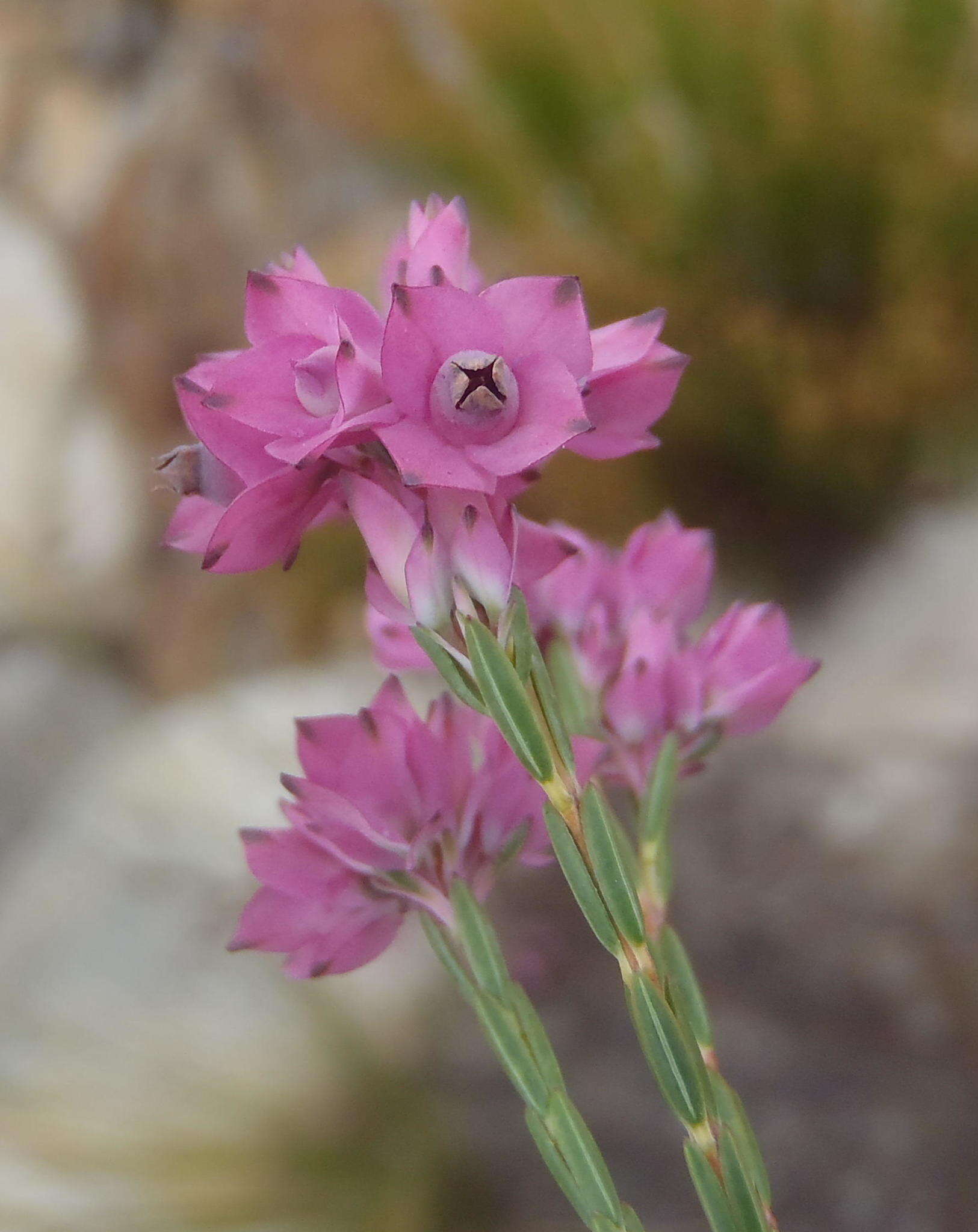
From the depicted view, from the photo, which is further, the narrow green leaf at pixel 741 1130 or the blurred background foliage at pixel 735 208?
the blurred background foliage at pixel 735 208

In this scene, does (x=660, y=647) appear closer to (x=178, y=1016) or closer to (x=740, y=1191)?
(x=740, y=1191)

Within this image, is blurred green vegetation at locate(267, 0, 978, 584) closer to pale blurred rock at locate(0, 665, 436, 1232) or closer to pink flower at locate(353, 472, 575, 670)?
A: pale blurred rock at locate(0, 665, 436, 1232)

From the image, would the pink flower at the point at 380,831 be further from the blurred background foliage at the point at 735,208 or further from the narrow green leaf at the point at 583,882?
the blurred background foliage at the point at 735,208

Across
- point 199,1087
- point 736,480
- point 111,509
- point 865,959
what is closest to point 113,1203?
point 199,1087

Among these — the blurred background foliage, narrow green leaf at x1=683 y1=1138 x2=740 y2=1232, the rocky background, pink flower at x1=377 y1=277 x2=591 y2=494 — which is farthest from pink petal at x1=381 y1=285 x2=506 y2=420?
the blurred background foliage

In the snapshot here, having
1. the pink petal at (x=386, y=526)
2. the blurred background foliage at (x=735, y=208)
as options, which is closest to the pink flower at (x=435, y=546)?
the pink petal at (x=386, y=526)
